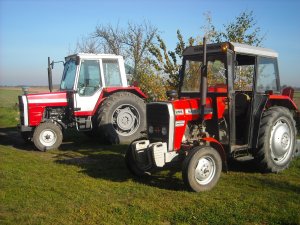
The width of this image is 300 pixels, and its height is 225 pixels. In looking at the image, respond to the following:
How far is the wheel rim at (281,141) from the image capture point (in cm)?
654

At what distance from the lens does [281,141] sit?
21.7 ft

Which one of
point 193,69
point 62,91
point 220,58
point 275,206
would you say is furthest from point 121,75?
point 275,206

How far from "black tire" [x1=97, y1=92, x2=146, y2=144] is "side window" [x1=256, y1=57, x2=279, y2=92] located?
419 cm

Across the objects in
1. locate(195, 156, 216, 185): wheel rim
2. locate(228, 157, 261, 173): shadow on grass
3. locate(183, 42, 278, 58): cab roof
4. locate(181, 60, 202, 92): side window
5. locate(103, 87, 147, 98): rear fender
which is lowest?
locate(228, 157, 261, 173): shadow on grass

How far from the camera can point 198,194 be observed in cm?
534

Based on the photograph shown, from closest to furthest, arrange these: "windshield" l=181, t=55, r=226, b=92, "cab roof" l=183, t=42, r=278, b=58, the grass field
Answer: the grass field → "cab roof" l=183, t=42, r=278, b=58 → "windshield" l=181, t=55, r=226, b=92

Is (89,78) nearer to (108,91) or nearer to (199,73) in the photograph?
(108,91)

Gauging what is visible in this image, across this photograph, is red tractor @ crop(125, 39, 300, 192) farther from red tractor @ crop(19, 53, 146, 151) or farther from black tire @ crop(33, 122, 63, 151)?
black tire @ crop(33, 122, 63, 151)

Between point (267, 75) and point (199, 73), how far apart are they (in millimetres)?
1248

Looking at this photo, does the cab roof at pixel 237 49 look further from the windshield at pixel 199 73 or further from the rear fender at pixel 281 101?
the rear fender at pixel 281 101

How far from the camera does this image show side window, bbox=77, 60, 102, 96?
995 centimetres

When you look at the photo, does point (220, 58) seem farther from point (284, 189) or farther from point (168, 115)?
point (284, 189)

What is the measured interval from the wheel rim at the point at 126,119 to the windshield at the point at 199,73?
362 cm

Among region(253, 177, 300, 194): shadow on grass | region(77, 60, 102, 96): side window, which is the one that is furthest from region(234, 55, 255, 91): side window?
region(77, 60, 102, 96): side window
